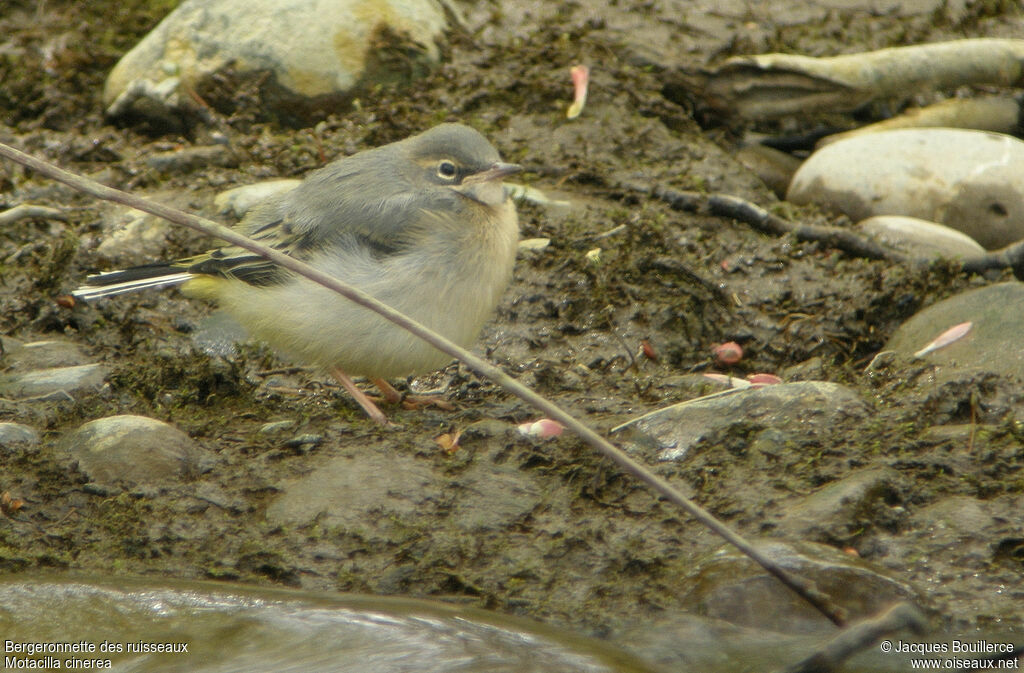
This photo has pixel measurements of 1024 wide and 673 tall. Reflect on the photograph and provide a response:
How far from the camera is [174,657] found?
151 inches

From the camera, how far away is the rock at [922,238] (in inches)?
283

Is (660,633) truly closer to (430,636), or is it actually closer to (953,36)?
(430,636)

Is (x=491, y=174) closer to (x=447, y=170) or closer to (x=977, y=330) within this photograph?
(x=447, y=170)

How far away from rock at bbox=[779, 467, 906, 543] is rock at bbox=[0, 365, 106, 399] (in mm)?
3420

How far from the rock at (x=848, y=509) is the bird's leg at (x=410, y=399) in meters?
1.95

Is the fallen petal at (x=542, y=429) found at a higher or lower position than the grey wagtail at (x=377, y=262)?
lower

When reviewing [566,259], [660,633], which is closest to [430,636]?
[660,633]

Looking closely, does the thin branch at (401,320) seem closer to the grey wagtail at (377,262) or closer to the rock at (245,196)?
the grey wagtail at (377,262)

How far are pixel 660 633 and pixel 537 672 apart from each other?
1.79ft

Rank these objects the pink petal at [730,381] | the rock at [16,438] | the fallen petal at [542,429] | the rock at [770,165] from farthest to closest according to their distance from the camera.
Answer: the rock at [770,165] < the pink petal at [730,381] < the fallen petal at [542,429] < the rock at [16,438]

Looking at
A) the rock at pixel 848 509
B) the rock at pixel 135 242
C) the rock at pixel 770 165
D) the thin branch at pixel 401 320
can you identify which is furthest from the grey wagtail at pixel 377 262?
the rock at pixel 770 165

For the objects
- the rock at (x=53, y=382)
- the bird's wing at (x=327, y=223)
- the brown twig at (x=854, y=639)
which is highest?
the bird's wing at (x=327, y=223)

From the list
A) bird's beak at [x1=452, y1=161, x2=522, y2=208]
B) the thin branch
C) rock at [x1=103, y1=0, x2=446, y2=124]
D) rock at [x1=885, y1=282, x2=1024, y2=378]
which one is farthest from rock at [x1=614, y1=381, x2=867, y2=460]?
rock at [x1=103, y1=0, x2=446, y2=124]

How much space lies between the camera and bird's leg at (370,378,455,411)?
5848mm
